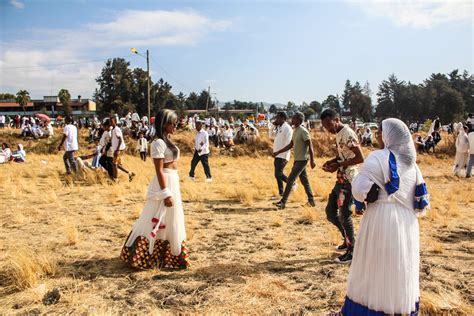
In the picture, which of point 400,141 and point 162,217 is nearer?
point 400,141

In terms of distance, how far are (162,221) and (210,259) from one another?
95cm

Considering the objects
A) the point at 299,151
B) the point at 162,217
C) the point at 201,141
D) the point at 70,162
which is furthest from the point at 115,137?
the point at 162,217

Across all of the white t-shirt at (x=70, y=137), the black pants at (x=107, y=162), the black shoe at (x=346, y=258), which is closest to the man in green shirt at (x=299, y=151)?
the black shoe at (x=346, y=258)

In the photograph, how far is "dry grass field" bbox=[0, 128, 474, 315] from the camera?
11.8 feet

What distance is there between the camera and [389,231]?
2.72m

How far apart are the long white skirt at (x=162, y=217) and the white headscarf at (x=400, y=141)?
2.39m

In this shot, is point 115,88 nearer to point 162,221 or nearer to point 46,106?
point 46,106

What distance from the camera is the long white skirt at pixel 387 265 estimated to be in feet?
8.77

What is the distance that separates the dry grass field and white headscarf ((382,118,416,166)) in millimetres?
1572

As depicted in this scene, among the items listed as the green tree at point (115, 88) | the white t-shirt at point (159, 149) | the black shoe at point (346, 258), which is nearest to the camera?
the white t-shirt at point (159, 149)

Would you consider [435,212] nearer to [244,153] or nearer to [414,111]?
[244,153]

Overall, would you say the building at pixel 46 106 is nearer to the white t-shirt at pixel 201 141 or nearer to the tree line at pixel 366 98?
the tree line at pixel 366 98

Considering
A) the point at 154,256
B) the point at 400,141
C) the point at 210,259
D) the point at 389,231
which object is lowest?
the point at 210,259

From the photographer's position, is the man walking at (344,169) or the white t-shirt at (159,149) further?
the man walking at (344,169)
